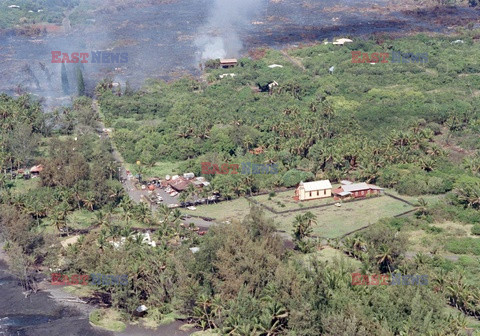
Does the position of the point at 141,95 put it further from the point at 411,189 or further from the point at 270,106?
the point at 411,189

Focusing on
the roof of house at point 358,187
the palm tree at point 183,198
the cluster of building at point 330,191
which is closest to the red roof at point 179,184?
the palm tree at point 183,198

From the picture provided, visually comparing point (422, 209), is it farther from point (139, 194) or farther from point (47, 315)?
point (47, 315)

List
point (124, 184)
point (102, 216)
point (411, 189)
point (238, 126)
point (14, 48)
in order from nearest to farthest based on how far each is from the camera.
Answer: point (102, 216), point (411, 189), point (124, 184), point (238, 126), point (14, 48)

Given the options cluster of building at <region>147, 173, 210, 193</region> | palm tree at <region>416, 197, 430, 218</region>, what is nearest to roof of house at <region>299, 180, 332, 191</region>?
palm tree at <region>416, 197, 430, 218</region>

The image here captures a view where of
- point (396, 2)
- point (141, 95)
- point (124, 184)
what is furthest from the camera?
point (396, 2)

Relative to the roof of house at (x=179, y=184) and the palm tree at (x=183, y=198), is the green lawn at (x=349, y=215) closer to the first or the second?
the palm tree at (x=183, y=198)

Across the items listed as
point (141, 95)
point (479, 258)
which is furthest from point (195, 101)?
point (479, 258)

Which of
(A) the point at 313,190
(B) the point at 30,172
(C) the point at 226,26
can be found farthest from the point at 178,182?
(C) the point at 226,26
